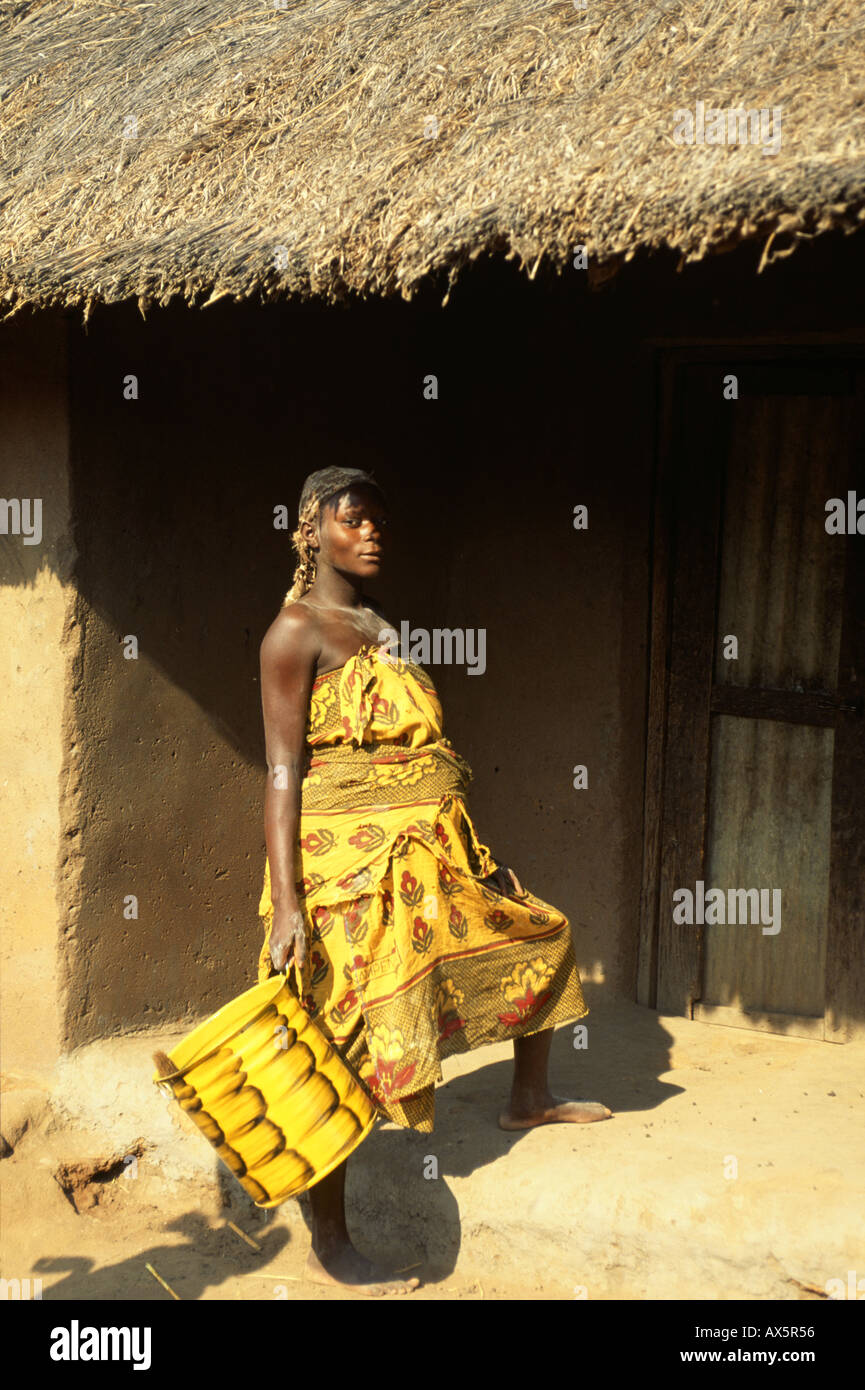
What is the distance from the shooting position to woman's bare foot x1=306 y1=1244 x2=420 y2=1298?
11.4 ft

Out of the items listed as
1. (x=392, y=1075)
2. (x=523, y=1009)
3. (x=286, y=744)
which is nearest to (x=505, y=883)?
(x=523, y=1009)

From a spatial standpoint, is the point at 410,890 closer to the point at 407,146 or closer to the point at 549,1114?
the point at 549,1114

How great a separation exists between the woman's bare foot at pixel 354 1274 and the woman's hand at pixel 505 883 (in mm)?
954

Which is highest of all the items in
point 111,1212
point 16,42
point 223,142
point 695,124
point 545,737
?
point 16,42

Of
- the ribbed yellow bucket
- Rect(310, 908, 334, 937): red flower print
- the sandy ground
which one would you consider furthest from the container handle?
the sandy ground

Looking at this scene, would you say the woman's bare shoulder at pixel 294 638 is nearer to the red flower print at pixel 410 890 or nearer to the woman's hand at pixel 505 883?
the red flower print at pixel 410 890

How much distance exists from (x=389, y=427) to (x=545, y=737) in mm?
1216

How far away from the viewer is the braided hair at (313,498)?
11.3 ft

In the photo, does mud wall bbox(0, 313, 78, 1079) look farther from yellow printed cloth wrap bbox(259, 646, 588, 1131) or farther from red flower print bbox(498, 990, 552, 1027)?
red flower print bbox(498, 990, 552, 1027)

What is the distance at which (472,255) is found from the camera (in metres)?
3.13

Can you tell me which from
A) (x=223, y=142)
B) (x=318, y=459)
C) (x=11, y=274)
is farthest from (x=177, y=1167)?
(x=223, y=142)

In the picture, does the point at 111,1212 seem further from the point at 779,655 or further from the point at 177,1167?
the point at 779,655

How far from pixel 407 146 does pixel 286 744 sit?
155cm

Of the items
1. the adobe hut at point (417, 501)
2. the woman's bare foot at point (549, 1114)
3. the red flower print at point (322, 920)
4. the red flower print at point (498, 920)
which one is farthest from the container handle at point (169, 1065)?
the adobe hut at point (417, 501)
